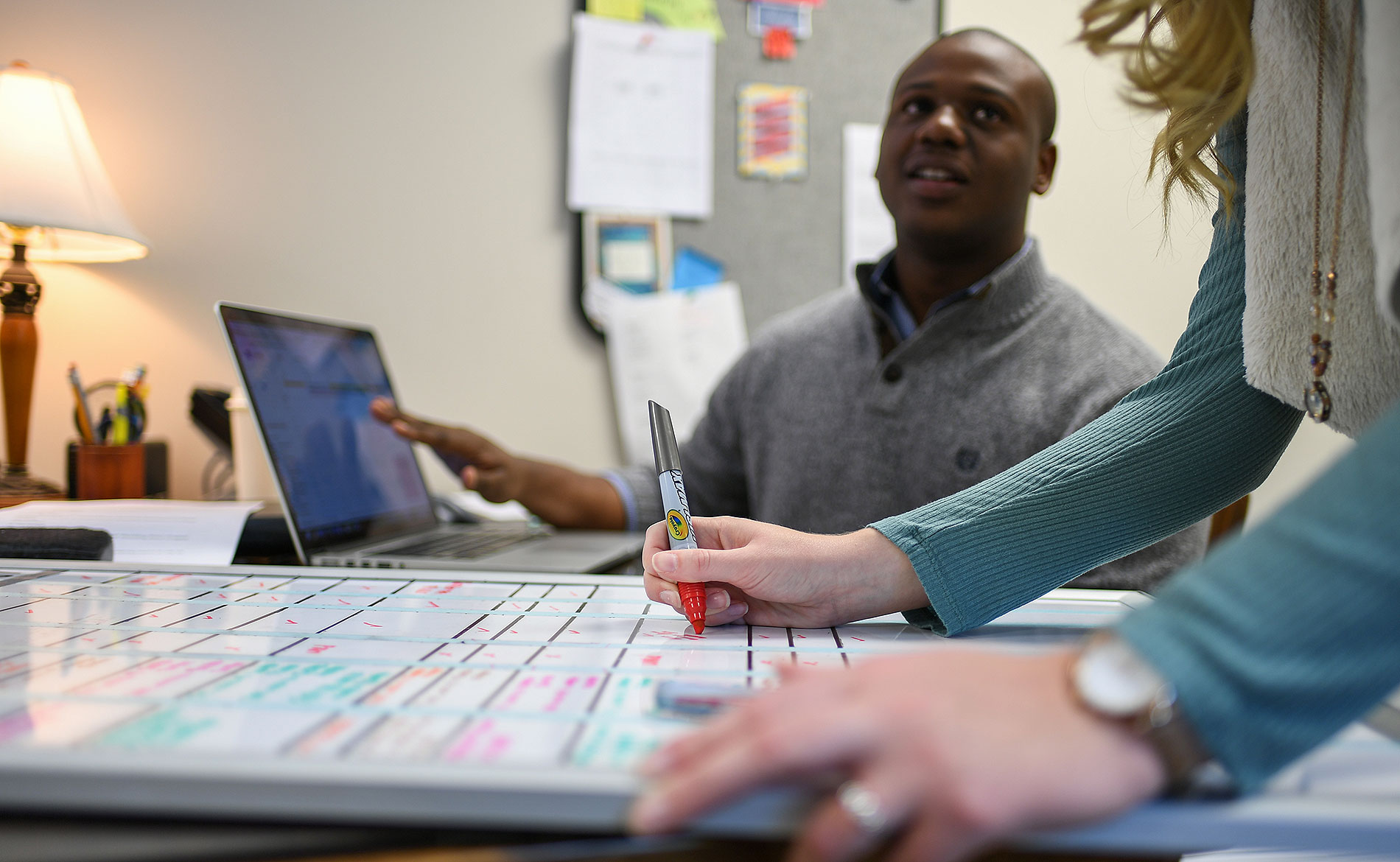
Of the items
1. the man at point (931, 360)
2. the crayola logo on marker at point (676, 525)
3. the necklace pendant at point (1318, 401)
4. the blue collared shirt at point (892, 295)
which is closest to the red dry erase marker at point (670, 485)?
the crayola logo on marker at point (676, 525)

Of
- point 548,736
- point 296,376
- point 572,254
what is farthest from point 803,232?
point 548,736

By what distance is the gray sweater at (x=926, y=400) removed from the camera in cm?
100

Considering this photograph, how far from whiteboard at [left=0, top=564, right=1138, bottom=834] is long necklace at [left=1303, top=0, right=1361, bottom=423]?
0.19 metres

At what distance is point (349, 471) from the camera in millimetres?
973

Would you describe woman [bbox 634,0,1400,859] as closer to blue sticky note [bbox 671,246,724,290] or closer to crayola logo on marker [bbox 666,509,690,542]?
crayola logo on marker [bbox 666,509,690,542]

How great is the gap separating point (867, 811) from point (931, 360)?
0.89m

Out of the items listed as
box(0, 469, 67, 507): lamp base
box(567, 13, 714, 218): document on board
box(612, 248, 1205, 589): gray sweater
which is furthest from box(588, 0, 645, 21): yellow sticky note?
box(0, 469, 67, 507): lamp base

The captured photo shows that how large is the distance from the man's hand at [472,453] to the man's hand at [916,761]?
2.80 ft

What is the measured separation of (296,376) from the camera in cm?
94

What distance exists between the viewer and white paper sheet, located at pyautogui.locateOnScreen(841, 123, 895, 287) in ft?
4.78

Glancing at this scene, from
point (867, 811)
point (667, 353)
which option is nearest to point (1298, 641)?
point (867, 811)

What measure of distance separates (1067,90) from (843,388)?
0.76 m

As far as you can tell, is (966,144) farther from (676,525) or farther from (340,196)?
(340,196)

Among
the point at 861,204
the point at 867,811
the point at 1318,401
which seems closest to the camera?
the point at 867,811
